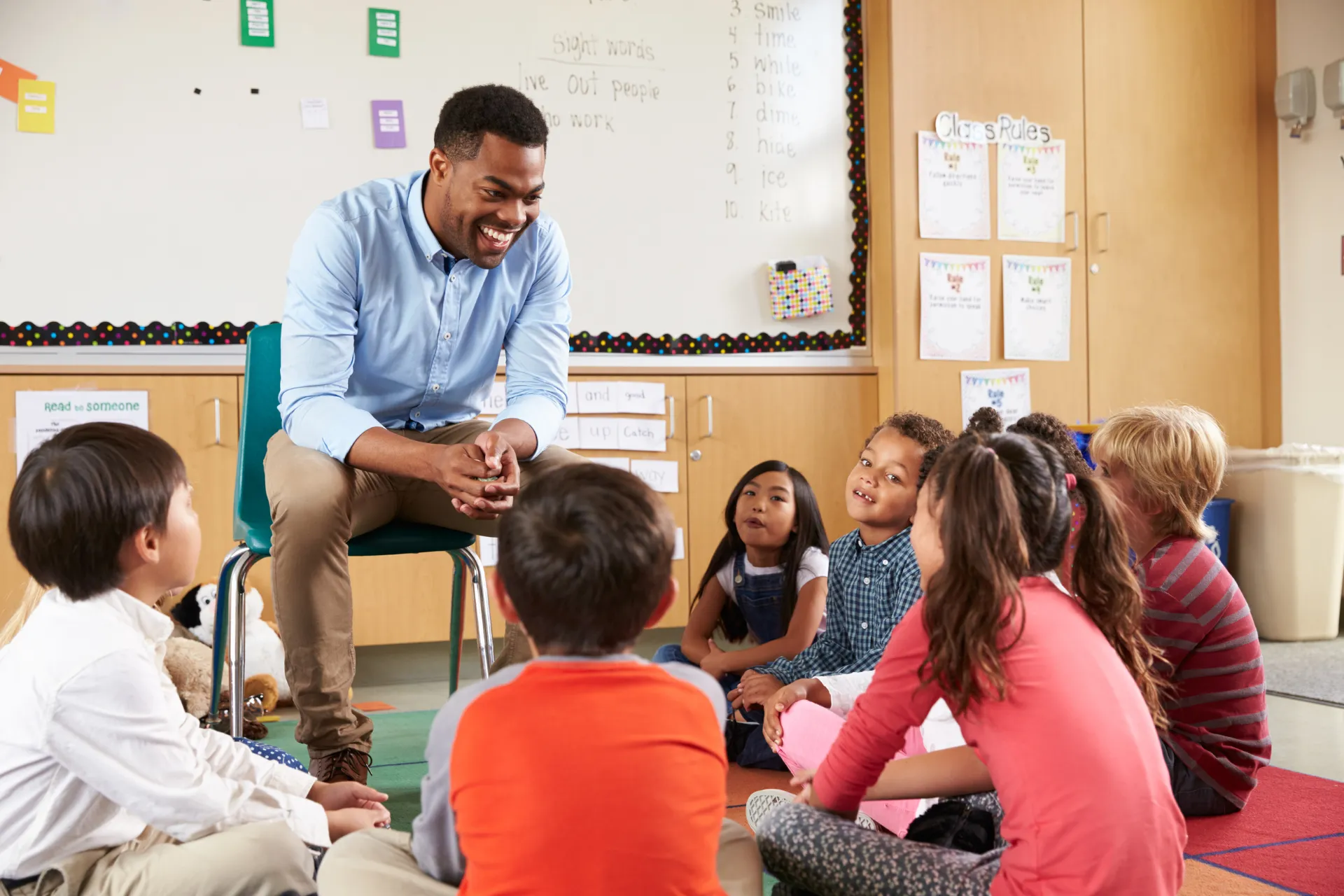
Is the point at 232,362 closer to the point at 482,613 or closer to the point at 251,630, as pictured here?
the point at 251,630

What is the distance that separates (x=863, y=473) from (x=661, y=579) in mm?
1156

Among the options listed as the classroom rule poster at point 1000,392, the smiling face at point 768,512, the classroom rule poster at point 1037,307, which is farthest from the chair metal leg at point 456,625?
the classroom rule poster at point 1037,307

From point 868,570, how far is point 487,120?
94cm

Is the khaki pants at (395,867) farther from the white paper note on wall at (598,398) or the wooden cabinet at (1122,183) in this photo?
the wooden cabinet at (1122,183)

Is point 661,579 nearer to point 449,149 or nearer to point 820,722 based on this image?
point 820,722

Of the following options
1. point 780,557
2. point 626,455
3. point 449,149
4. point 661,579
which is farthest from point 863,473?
point 626,455

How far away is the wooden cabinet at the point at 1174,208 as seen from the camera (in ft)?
12.1

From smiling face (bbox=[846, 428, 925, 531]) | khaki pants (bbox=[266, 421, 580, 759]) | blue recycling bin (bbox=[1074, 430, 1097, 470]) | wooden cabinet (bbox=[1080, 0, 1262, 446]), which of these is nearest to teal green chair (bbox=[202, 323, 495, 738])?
khaki pants (bbox=[266, 421, 580, 759])

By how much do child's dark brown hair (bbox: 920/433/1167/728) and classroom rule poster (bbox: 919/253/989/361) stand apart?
7.95ft

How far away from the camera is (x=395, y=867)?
96cm

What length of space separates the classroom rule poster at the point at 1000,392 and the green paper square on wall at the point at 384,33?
1892 mm

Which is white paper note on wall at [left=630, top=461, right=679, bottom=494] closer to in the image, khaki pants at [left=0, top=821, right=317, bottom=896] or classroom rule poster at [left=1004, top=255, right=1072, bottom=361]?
classroom rule poster at [left=1004, top=255, right=1072, bottom=361]

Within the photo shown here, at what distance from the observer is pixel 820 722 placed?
60.8 inches

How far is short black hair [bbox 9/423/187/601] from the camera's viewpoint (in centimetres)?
104
